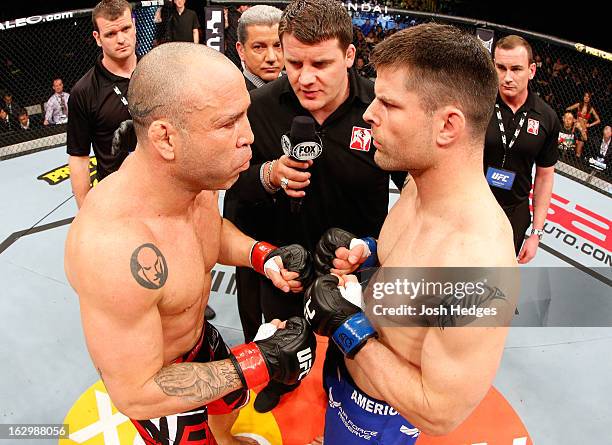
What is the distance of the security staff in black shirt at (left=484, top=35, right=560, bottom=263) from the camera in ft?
12.0

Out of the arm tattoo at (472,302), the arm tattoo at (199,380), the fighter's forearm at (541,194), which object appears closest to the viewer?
the arm tattoo at (472,302)

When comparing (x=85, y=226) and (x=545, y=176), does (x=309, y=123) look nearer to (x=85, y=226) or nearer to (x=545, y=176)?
(x=85, y=226)

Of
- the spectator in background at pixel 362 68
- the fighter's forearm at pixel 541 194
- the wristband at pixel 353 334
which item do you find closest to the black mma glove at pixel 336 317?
the wristband at pixel 353 334

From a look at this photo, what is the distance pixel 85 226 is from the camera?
1814 mm

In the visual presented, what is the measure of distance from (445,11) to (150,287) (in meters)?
8.78

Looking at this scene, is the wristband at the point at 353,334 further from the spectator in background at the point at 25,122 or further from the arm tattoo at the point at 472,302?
the spectator in background at the point at 25,122

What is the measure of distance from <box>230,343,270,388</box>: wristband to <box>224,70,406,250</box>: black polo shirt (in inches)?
35.5

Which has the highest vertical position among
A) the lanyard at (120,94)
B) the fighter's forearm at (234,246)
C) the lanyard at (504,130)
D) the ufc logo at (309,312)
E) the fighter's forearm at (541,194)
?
the lanyard at (120,94)

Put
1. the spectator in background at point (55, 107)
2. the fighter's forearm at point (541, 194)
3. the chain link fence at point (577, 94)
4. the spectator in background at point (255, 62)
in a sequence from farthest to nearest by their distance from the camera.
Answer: the spectator in background at point (55, 107)
the chain link fence at point (577, 94)
the fighter's forearm at point (541, 194)
the spectator in background at point (255, 62)

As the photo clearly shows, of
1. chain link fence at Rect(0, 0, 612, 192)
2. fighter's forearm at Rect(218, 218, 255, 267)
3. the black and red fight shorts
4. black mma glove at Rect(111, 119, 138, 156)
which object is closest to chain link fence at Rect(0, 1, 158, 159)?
chain link fence at Rect(0, 0, 612, 192)

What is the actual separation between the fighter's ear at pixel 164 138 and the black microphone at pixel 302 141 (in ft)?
1.80

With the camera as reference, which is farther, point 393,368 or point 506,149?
point 506,149

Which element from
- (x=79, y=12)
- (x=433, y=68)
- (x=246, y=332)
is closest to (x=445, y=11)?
(x=79, y=12)

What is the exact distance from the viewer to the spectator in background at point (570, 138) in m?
6.33
